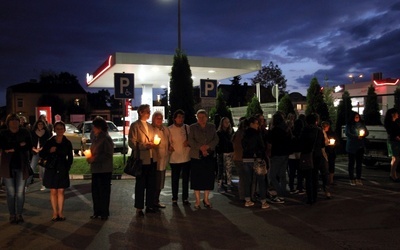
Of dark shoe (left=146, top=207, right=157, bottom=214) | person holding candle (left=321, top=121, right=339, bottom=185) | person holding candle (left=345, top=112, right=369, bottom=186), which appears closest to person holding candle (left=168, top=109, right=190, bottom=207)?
dark shoe (left=146, top=207, right=157, bottom=214)

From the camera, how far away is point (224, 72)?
21125 millimetres

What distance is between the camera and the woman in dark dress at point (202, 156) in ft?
26.0

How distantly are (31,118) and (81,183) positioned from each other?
63430mm

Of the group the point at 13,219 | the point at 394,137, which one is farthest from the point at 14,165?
the point at 394,137

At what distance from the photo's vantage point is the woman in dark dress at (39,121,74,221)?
22.9ft

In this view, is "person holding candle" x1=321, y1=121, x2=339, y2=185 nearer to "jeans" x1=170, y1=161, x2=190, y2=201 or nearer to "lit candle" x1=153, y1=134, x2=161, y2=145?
"jeans" x1=170, y1=161, x2=190, y2=201

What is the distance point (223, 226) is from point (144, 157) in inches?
78.0

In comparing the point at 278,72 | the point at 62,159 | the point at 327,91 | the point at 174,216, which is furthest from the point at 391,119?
the point at 278,72

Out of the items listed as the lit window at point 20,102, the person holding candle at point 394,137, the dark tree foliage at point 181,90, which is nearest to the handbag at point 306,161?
the person holding candle at point 394,137

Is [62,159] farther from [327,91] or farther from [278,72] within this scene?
[278,72]

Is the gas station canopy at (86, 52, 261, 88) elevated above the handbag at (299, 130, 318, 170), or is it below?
above

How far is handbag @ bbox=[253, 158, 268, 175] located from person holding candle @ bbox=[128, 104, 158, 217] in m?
1.94

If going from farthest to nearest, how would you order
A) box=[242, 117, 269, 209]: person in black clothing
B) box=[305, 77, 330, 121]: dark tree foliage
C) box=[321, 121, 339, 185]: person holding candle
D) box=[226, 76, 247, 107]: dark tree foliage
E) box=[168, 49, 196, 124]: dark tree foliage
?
box=[226, 76, 247, 107]: dark tree foliage, box=[305, 77, 330, 121]: dark tree foliage, box=[168, 49, 196, 124]: dark tree foliage, box=[321, 121, 339, 185]: person holding candle, box=[242, 117, 269, 209]: person in black clothing

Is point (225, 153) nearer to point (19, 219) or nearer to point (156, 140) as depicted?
point (156, 140)
